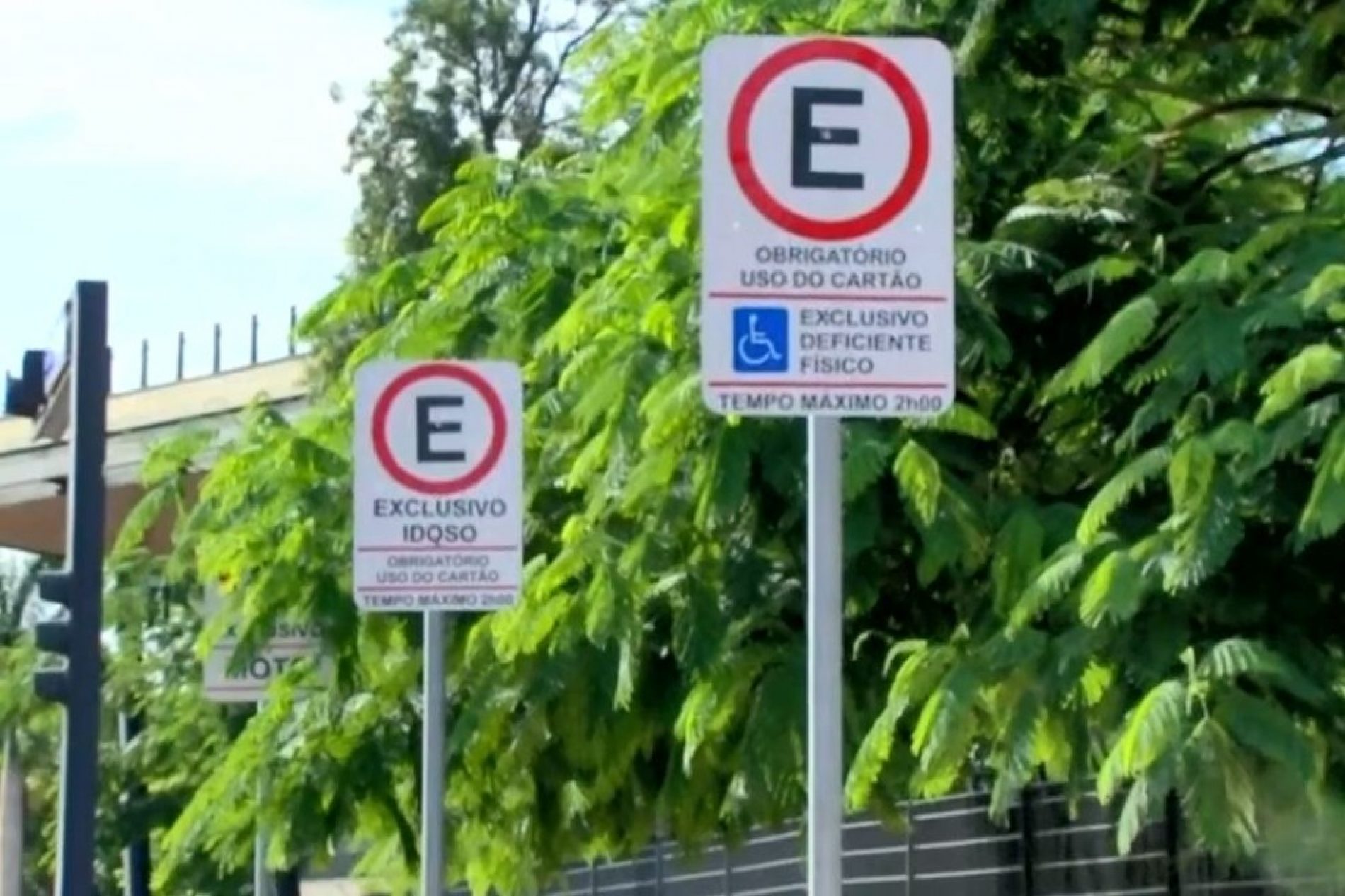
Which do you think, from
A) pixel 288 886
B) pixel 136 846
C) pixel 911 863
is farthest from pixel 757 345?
pixel 136 846

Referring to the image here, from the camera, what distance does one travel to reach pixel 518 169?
14.8 m

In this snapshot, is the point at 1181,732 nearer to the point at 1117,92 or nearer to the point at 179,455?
the point at 1117,92

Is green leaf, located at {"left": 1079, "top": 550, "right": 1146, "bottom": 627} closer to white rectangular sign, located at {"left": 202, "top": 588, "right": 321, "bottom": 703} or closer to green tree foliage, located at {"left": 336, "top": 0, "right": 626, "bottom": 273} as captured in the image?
white rectangular sign, located at {"left": 202, "top": 588, "right": 321, "bottom": 703}

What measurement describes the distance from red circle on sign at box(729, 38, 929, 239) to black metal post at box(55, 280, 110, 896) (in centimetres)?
846

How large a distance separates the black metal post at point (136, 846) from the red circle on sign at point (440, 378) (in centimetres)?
1465

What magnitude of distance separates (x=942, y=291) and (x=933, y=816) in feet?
35.2

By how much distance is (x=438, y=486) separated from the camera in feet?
32.6

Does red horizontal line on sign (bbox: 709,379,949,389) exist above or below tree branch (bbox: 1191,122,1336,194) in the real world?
below

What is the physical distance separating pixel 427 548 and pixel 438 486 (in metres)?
0.21

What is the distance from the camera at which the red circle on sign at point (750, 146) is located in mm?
6430

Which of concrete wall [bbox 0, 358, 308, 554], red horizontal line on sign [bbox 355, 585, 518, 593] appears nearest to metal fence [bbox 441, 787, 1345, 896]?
red horizontal line on sign [bbox 355, 585, 518, 593]

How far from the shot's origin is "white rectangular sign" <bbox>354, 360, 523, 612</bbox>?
982cm

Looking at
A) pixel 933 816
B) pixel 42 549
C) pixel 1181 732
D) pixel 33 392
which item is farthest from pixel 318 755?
pixel 42 549

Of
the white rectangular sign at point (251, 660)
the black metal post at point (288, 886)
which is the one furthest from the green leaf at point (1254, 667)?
the black metal post at point (288, 886)
